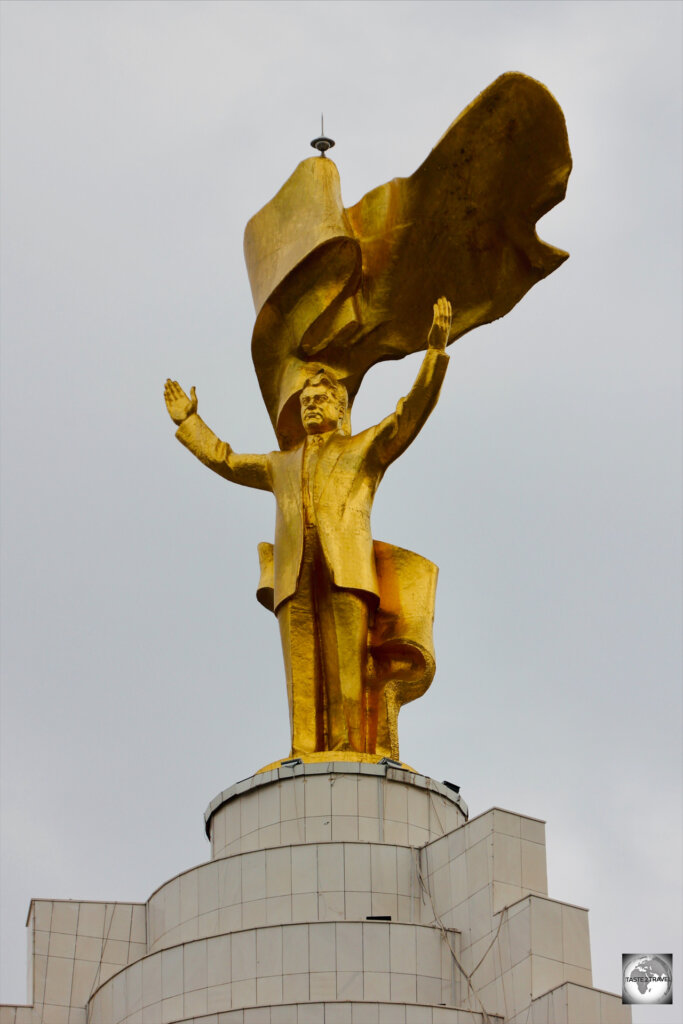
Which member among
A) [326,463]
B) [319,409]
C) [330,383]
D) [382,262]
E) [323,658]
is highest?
[382,262]

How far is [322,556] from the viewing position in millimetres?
21719

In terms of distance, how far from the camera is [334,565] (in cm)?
2158

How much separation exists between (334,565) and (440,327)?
8.10 feet

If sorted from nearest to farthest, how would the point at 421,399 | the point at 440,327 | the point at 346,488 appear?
the point at 440,327 → the point at 421,399 → the point at 346,488

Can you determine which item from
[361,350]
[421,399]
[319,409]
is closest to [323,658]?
[319,409]

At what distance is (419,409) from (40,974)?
6.36 meters

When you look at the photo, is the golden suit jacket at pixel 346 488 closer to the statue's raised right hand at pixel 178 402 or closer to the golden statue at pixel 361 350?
the golden statue at pixel 361 350

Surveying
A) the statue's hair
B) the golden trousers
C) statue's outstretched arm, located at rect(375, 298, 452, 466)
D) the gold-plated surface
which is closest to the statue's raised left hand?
statue's outstretched arm, located at rect(375, 298, 452, 466)

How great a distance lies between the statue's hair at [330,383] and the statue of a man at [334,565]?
503 mm

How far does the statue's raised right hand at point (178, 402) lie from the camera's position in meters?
23.2

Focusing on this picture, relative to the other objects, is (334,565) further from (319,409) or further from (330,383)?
(330,383)

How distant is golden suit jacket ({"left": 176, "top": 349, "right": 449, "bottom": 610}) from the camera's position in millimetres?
21609

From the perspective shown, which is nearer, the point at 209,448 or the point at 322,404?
the point at 322,404

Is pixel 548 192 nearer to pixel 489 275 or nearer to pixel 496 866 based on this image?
pixel 489 275
